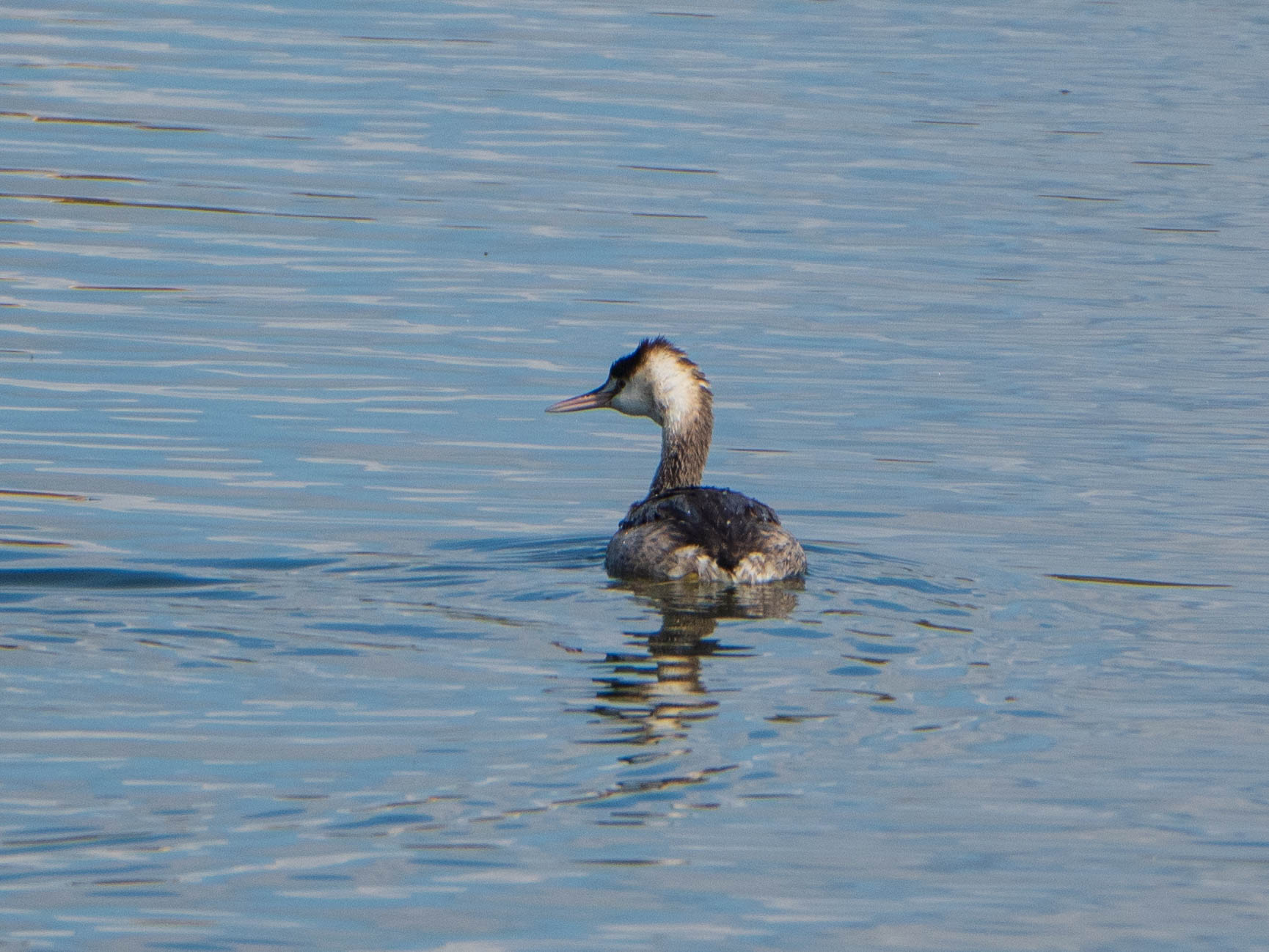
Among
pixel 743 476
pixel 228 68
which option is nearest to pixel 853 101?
pixel 228 68

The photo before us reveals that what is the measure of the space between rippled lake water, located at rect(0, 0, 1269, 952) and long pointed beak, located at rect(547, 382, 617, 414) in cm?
44

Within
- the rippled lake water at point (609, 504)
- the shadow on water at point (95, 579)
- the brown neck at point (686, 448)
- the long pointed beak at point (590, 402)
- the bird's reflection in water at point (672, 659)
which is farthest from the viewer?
the long pointed beak at point (590, 402)

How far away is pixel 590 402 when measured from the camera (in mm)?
11672

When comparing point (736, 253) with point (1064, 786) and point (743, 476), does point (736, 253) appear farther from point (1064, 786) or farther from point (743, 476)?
point (1064, 786)

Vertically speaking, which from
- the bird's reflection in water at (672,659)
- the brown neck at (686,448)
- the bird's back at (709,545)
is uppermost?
the brown neck at (686,448)

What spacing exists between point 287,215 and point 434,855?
40.1ft

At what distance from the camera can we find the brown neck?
439 inches

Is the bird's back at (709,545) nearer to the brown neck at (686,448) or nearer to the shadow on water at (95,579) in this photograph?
the brown neck at (686,448)

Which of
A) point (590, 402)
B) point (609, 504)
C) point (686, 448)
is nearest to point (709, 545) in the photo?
point (686, 448)

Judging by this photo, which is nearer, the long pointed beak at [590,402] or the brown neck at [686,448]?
the brown neck at [686,448]

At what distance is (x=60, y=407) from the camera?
41.6ft

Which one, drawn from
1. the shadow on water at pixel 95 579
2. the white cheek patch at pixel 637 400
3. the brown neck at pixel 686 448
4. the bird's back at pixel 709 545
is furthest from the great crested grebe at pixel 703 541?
the shadow on water at pixel 95 579

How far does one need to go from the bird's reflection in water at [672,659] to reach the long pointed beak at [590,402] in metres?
2.17

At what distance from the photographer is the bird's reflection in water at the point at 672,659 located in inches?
297
